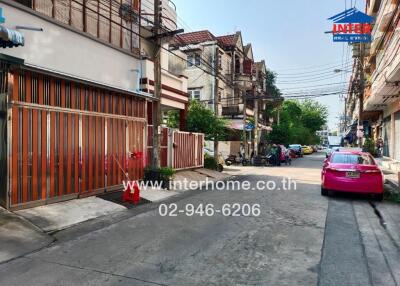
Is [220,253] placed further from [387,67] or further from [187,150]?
[387,67]

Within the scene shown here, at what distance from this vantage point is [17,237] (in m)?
6.29

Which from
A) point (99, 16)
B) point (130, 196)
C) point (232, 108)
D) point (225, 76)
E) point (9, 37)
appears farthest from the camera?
point (232, 108)

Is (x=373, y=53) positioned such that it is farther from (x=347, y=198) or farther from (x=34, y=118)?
(x=34, y=118)

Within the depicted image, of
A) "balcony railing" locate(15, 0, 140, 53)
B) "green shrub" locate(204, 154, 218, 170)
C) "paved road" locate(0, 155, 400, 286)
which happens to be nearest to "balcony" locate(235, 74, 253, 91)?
"green shrub" locate(204, 154, 218, 170)

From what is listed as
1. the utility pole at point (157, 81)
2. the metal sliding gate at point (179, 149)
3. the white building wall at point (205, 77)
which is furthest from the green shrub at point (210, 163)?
the white building wall at point (205, 77)

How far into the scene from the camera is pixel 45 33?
999cm

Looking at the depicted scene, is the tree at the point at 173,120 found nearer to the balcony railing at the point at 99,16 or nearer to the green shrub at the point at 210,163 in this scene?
the green shrub at the point at 210,163

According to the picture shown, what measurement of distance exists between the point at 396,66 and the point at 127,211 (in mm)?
11063

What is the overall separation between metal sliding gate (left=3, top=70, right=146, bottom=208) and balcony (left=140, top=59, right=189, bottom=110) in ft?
9.03

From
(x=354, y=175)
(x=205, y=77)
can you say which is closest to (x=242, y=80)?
(x=205, y=77)

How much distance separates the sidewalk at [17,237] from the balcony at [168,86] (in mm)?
8913

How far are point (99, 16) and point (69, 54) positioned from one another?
2621 millimetres

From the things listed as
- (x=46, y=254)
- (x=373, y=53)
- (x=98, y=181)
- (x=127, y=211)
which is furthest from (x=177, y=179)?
(x=373, y=53)

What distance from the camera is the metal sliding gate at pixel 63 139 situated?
8.09m
